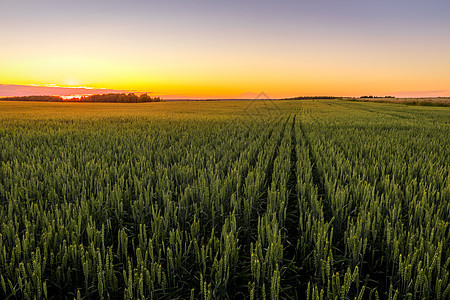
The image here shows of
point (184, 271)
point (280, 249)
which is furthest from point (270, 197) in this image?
point (184, 271)

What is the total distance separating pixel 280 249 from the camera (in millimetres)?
2209

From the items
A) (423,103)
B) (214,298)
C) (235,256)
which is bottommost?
(214,298)

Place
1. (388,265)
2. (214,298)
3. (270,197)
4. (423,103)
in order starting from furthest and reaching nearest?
(423,103), (270,197), (388,265), (214,298)

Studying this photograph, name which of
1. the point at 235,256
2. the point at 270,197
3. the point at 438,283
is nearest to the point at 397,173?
the point at 270,197

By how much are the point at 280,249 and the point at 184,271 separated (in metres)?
0.79

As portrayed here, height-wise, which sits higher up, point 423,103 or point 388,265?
point 423,103

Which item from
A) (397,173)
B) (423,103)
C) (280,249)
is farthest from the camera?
(423,103)

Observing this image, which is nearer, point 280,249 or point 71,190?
point 280,249

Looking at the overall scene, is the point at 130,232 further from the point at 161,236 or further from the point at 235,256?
the point at 235,256

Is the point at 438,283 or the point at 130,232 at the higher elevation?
the point at 438,283

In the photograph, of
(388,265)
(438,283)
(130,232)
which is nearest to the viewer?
(438,283)

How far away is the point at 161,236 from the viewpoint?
8.91 ft

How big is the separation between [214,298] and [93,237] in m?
1.21

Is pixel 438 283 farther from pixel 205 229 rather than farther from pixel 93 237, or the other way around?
pixel 93 237
